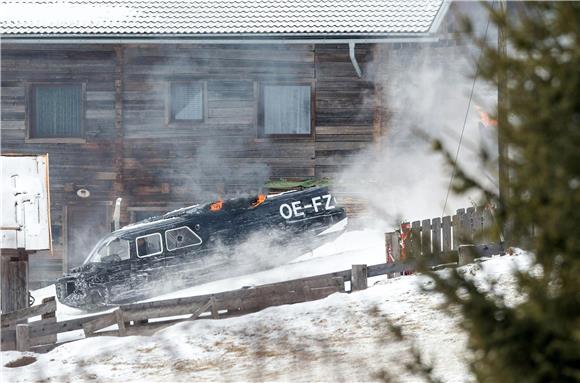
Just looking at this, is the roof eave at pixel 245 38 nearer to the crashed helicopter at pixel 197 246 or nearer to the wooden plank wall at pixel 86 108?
the wooden plank wall at pixel 86 108

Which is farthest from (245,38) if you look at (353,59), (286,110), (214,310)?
(214,310)

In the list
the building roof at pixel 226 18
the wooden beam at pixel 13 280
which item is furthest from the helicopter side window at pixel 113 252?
the building roof at pixel 226 18

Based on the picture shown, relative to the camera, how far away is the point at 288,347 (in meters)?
12.8

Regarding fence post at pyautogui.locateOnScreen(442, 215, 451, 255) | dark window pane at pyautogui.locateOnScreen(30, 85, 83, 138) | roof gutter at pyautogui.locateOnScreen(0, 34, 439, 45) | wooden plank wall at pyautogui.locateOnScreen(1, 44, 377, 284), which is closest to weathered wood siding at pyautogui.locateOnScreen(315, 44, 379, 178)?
wooden plank wall at pyautogui.locateOnScreen(1, 44, 377, 284)

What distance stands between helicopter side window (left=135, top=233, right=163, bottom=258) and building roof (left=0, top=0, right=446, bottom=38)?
5554mm

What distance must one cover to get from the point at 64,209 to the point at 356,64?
24.4 ft

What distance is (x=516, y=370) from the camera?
3.94 meters

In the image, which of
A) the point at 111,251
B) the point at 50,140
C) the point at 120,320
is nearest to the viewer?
the point at 120,320

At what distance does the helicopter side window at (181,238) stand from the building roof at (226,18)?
538 cm

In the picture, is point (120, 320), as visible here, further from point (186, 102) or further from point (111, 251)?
point (186, 102)

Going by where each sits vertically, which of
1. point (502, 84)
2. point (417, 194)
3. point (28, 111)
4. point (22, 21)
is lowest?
point (502, 84)

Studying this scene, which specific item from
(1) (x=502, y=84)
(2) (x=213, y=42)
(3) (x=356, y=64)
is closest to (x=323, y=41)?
(3) (x=356, y=64)

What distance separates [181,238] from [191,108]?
5.12m

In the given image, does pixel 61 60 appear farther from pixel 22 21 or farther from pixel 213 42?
pixel 213 42
